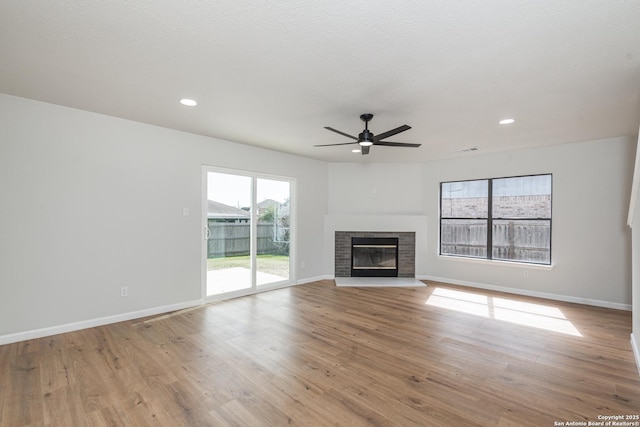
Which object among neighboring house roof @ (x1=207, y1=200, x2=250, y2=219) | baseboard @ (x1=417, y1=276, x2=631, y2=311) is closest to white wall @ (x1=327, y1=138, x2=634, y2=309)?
baseboard @ (x1=417, y1=276, x2=631, y2=311)

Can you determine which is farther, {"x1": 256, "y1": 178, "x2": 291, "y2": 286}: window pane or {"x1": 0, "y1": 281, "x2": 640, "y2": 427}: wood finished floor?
{"x1": 256, "y1": 178, "x2": 291, "y2": 286}: window pane

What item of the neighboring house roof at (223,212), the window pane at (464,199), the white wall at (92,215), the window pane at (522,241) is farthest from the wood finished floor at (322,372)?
the window pane at (464,199)

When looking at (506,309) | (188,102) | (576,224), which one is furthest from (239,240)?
(576,224)

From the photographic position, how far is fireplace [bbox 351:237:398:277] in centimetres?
671

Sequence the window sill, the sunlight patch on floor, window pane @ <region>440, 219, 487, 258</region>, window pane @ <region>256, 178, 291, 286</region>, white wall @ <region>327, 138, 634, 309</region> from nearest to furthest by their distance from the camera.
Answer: the sunlight patch on floor, white wall @ <region>327, 138, 634, 309</region>, the window sill, window pane @ <region>256, 178, 291, 286</region>, window pane @ <region>440, 219, 487, 258</region>

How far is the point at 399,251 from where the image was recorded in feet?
21.9

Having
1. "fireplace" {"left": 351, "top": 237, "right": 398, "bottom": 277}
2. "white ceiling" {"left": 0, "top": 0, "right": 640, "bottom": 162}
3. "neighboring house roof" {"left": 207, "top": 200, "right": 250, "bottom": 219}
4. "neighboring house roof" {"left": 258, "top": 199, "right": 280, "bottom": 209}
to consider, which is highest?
"white ceiling" {"left": 0, "top": 0, "right": 640, "bottom": 162}

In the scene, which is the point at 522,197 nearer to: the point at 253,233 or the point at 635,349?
the point at 635,349

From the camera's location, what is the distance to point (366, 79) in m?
2.68

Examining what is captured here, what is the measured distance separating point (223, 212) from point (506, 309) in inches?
182

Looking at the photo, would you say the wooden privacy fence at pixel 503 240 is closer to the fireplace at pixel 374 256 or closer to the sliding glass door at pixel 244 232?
the fireplace at pixel 374 256

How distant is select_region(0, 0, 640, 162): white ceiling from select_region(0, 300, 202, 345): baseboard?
2.54 meters

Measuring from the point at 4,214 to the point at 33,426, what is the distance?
90.8 inches

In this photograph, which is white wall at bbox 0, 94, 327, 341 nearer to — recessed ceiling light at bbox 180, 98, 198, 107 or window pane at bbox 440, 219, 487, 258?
recessed ceiling light at bbox 180, 98, 198, 107
